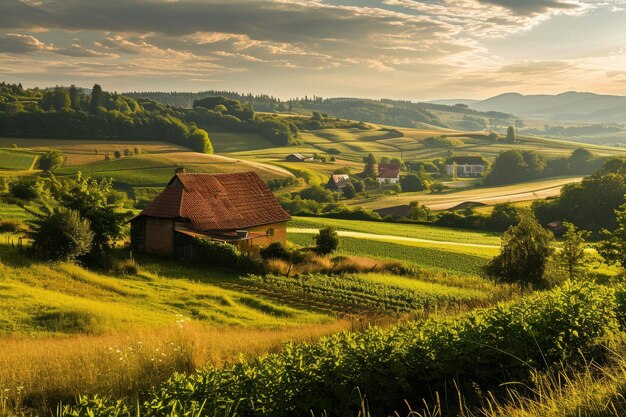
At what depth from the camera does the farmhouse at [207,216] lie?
1615 inches

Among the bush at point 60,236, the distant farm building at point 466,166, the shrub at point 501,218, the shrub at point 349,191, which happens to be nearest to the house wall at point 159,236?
the bush at point 60,236

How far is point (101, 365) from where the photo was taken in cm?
1123

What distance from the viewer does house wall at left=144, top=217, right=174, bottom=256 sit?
1607 inches

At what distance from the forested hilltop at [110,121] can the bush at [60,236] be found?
4704 inches

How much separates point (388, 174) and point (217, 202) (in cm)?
10770

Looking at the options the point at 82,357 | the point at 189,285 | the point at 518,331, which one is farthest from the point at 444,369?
the point at 189,285

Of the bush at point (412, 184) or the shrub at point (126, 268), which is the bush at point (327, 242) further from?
the bush at point (412, 184)

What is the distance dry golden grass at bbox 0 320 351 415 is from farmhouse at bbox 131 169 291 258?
25.9m

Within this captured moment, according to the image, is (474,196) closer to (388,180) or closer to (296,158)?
(388,180)

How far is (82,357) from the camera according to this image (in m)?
12.0

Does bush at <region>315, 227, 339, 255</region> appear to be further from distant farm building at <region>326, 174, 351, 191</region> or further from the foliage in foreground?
distant farm building at <region>326, 174, 351, 191</region>

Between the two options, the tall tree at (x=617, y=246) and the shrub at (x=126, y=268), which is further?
the tall tree at (x=617, y=246)

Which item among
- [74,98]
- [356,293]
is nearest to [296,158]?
[74,98]

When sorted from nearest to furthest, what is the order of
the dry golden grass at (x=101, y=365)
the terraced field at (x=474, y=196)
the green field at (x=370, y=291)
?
the dry golden grass at (x=101, y=365), the green field at (x=370, y=291), the terraced field at (x=474, y=196)
